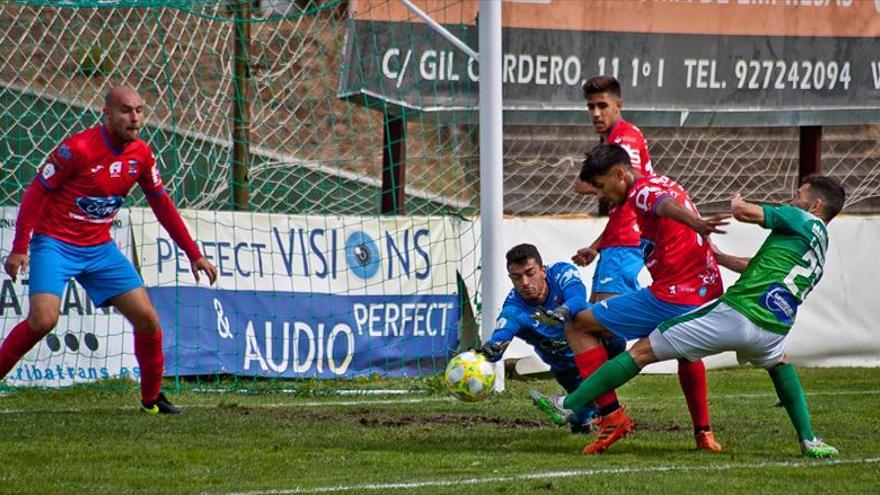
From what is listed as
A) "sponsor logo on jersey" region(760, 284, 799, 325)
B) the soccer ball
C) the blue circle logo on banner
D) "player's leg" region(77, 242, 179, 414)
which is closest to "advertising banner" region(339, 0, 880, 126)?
the blue circle logo on banner

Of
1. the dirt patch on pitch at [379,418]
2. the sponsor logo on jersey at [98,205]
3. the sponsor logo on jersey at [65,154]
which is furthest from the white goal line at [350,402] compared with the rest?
the sponsor logo on jersey at [65,154]

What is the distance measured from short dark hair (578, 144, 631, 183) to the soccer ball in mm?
1229

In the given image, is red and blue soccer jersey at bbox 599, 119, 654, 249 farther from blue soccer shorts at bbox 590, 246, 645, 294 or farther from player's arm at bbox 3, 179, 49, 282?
player's arm at bbox 3, 179, 49, 282

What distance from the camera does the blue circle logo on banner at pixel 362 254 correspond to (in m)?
12.3

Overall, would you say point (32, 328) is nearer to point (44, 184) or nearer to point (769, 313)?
point (44, 184)

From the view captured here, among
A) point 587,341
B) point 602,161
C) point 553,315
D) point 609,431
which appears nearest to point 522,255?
point 553,315

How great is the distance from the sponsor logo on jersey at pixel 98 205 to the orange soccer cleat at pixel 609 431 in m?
3.43

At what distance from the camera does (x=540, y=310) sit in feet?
26.9

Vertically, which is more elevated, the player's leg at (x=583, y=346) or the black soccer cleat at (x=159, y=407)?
the player's leg at (x=583, y=346)

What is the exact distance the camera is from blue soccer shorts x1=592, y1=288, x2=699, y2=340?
747 cm

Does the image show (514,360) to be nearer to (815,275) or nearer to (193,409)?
(193,409)

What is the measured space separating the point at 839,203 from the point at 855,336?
7227mm

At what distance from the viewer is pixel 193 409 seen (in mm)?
9609

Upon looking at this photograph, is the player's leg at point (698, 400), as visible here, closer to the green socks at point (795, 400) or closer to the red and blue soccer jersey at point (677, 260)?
the red and blue soccer jersey at point (677, 260)
